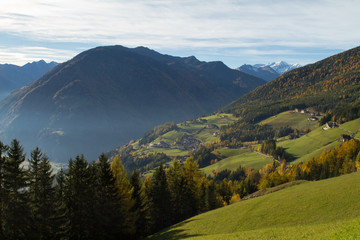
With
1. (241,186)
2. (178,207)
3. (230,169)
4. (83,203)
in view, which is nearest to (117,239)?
(83,203)

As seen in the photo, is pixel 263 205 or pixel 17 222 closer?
pixel 17 222

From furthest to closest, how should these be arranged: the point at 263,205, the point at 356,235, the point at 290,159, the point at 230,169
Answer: the point at 230,169
the point at 290,159
the point at 263,205
the point at 356,235

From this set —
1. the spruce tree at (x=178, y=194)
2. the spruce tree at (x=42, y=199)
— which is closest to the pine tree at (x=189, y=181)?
the spruce tree at (x=178, y=194)

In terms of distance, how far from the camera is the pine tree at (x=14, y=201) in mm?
38344

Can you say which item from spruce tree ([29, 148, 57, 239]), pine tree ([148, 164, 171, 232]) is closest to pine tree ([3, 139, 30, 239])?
spruce tree ([29, 148, 57, 239])

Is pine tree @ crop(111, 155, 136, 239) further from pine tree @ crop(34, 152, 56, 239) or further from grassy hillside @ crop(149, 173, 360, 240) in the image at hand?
pine tree @ crop(34, 152, 56, 239)

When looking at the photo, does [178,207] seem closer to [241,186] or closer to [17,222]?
[241,186]

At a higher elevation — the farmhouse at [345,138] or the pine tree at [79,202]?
the pine tree at [79,202]

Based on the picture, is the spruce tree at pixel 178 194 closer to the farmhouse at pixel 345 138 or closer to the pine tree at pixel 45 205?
the pine tree at pixel 45 205

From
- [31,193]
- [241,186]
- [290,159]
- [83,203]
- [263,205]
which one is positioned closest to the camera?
[31,193]

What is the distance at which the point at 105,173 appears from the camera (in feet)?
161

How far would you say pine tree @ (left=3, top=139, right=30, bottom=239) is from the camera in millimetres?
38344

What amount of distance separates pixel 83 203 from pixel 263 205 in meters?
34.8

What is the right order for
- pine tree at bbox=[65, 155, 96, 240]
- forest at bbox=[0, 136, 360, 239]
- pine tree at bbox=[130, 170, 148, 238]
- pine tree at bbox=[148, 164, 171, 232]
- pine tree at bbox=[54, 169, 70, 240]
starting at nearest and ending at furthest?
1. forest at bbox=[0, 136, 360, 239]
2. pine tree at bbox=[54, 169, 70, 240]
3. pine tree at bbox=[65, 155, 96, 240]
4. pine tree at bbox=[130, 170, 148, 238]
5. pine tree at bbox=[148, 164, 171, 232]
